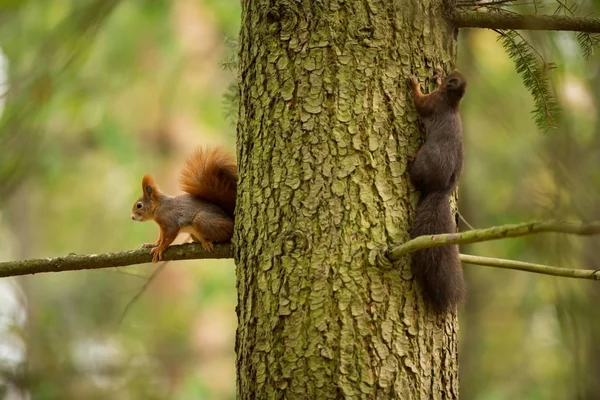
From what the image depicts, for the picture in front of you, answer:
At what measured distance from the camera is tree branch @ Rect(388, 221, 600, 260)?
1.16 m

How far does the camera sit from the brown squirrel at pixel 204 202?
2533 millimetres

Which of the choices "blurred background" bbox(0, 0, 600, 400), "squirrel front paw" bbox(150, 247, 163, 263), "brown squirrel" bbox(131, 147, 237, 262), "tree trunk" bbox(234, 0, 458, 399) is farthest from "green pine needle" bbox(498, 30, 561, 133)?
"squirrel front paw" bbox(150, 247, 163, 263)

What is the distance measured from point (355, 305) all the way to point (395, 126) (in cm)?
52

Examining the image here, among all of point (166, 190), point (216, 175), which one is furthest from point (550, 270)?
point (166, 190)

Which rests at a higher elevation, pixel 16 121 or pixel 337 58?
pixel 337 58

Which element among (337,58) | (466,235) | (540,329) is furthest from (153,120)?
(466,235)

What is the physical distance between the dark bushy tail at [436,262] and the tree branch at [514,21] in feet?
Answer: 1.70

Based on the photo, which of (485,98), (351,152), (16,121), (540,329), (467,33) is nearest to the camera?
(485,98)

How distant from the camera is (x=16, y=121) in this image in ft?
5.90

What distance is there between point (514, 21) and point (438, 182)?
1.64ft

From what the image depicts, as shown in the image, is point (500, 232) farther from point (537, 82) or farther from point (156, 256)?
point (156, 256)

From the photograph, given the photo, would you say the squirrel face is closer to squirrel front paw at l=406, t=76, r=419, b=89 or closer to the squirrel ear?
the squirrel ear

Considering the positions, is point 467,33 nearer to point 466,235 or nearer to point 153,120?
point 466,235

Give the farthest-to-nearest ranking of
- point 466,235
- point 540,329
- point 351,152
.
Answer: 1. point 540,329
2. point 351,152
3. point 466,235
